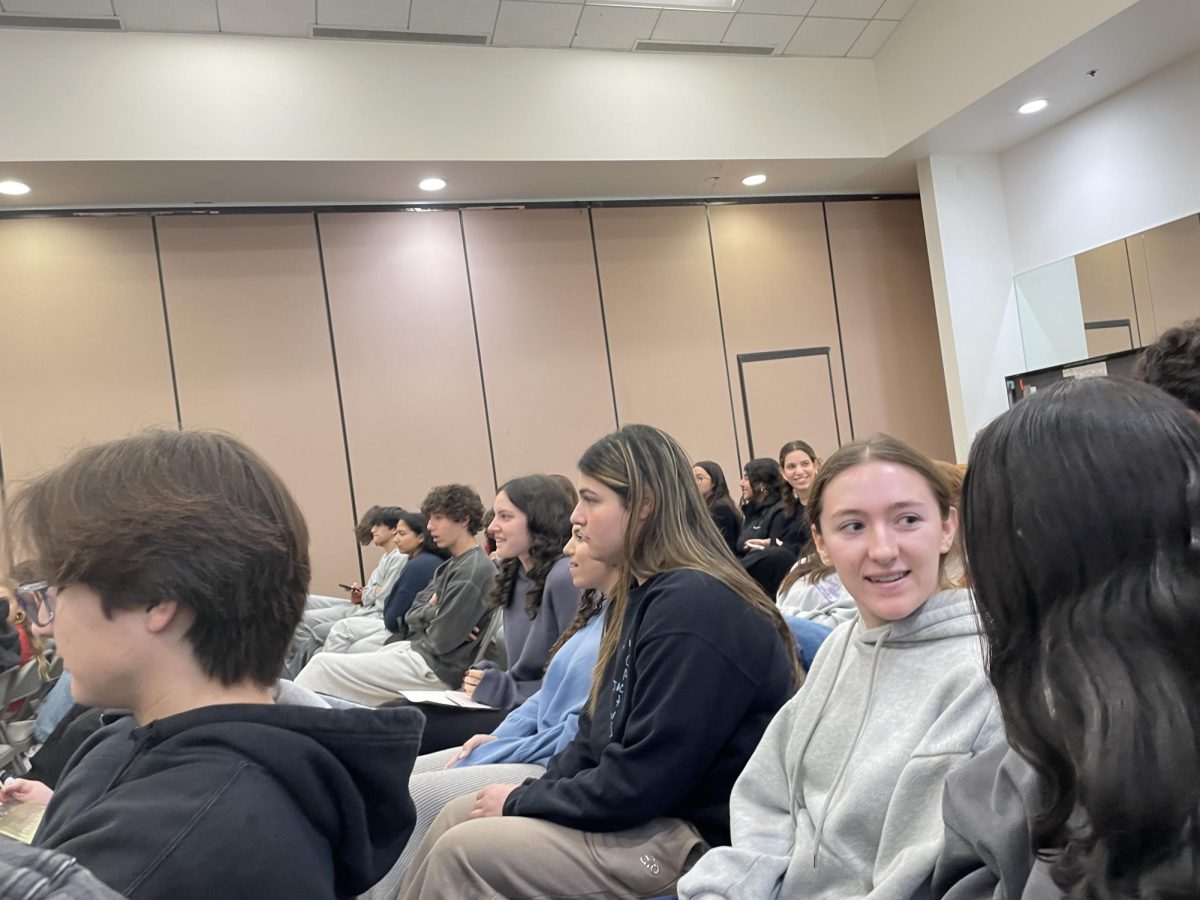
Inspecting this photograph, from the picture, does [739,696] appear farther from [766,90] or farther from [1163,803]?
[766,90]

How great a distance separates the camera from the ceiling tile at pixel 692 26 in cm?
619

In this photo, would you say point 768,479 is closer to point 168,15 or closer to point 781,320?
point 781,320

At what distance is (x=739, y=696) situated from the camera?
5.34 feet

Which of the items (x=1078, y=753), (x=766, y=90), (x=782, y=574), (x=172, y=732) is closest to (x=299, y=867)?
(x=172, y=732)

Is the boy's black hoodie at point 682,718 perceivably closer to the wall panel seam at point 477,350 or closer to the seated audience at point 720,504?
the seated audience at point 720,504

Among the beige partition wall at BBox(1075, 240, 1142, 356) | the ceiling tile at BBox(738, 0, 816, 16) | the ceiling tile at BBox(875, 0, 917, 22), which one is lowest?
the beige partition wall at BBox(1075, 240, 1142, 356)

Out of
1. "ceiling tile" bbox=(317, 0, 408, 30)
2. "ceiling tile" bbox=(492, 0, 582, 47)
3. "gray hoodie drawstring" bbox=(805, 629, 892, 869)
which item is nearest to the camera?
"gray hoodie drawstring" bbox=(805, 629, 892, 869)

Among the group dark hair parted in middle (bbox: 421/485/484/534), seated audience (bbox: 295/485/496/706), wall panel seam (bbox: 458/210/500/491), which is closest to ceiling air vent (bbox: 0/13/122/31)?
wall panel seam (bbox: 458/210/500/491)

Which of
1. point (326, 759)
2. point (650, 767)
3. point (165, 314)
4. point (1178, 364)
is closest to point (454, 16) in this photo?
point (165, 314)

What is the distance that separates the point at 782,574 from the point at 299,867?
293 centimetres

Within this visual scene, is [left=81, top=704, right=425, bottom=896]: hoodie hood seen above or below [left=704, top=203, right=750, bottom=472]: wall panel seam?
below

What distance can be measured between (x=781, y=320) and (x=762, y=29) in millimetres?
2421

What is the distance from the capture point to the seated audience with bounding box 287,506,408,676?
5238 millimetres

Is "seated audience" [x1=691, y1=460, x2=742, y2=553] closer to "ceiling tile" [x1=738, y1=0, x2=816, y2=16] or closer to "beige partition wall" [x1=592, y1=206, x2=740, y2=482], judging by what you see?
"beige partition wall" [x1=592, y1=206, x2=740, y2=482]
